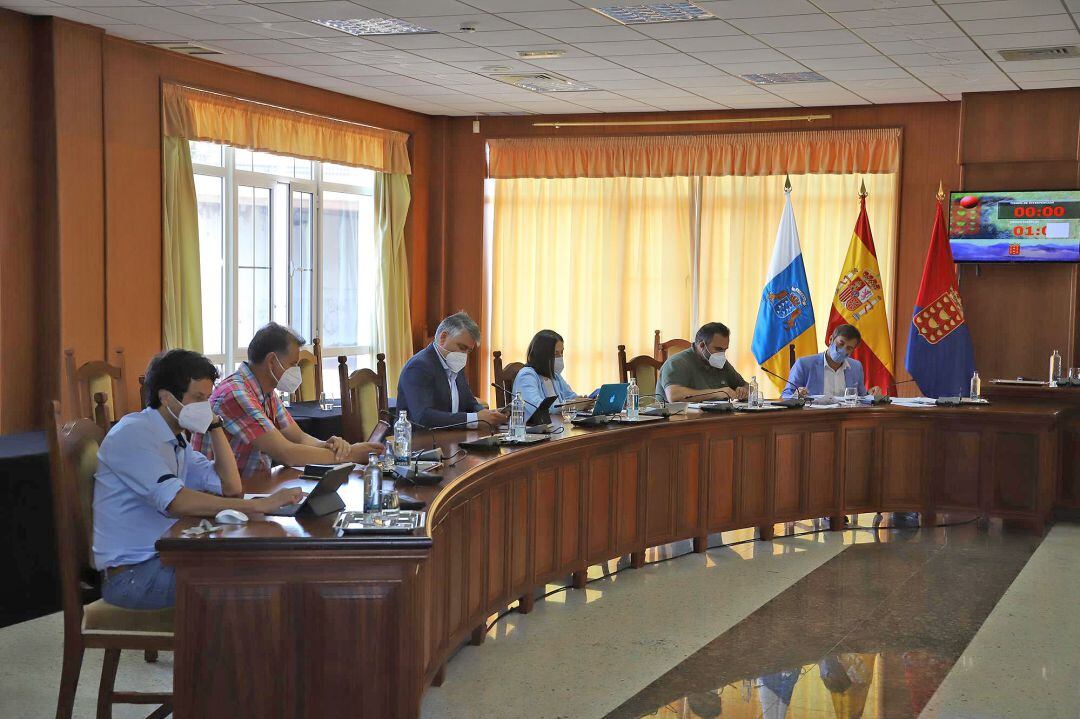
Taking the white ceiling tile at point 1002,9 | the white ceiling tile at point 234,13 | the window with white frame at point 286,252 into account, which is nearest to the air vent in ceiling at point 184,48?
the window with white frame at point 286,252

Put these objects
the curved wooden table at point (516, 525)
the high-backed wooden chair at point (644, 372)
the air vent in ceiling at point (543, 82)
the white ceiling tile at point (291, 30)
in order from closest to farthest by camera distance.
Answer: the curved wooden table at point (516, 525) → the white ceiling tile at point (291, 30) → the high-backed wooden chair at point (644, 372) → the air vent in ceiling at point (543, 82)

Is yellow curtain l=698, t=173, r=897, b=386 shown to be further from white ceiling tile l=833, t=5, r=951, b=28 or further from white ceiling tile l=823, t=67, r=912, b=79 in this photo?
white ceiling tile l=833, t=5, r=951, b=28

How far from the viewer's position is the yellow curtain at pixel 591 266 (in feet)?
32.2

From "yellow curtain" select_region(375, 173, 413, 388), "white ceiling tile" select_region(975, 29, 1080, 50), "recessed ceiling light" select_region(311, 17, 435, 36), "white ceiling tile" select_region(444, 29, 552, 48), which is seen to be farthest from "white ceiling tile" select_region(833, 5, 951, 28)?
"yellow curtain" select_region(375, 173, 413, 388)

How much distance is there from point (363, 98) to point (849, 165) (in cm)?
400

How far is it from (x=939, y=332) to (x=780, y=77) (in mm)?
2226

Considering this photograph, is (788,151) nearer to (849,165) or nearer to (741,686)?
(849,165)

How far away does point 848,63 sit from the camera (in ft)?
24.0

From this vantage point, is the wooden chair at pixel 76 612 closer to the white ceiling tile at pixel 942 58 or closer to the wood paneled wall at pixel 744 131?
the white ceiling tile at pixel 942 58

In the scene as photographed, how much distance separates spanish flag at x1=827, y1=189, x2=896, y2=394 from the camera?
8500 millimetres

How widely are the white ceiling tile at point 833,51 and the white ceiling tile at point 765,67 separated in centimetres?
22

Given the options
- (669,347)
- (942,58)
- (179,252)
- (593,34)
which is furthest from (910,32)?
(179,252)

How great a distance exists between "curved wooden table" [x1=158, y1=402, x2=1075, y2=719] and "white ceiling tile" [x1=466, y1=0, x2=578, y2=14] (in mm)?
2189

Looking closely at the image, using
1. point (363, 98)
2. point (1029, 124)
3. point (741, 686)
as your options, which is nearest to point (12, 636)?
point (741, 686)
